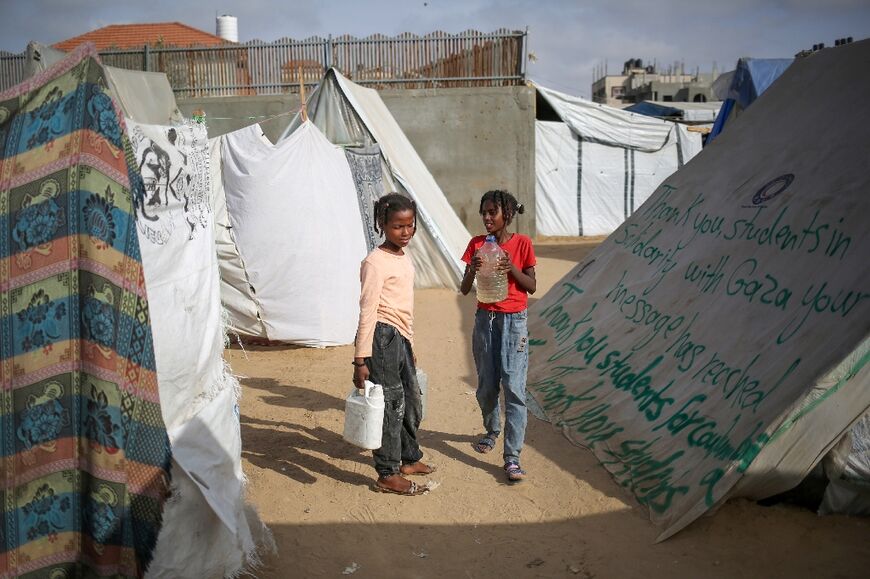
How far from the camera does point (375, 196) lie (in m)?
8.96

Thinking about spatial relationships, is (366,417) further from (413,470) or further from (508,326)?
(508,326)

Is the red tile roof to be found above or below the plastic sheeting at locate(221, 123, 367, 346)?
above

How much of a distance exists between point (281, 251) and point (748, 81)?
6.25m

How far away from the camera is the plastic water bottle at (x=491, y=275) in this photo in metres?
3.94

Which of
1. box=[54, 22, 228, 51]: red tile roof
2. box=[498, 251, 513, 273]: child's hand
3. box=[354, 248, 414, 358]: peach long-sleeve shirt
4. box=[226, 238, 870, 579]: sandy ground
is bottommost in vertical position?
box=[226, 238, 870, 579]: sandy ground

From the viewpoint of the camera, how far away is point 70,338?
248 centimetres

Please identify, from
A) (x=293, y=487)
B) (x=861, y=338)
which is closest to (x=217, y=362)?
(x=293, y=487)

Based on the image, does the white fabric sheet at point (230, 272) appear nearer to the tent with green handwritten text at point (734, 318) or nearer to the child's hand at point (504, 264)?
the tent with green handwritten text at point (734, 318)

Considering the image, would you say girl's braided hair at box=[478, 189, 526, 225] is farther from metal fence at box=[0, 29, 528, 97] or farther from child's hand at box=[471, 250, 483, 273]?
metal fence at box=[0, 29, 528, 97]

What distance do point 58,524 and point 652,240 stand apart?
4.81 meters

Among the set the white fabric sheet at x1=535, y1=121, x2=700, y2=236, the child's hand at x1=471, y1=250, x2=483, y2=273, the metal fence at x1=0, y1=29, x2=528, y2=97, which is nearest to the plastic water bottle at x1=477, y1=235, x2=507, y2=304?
the child's hand at x1=471, y1=250, x2=483, y2=273

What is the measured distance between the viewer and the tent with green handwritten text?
131 inches

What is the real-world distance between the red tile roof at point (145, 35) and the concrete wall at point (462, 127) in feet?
36.8

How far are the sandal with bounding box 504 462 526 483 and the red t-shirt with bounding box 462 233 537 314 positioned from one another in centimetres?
85
